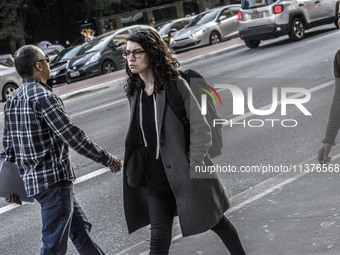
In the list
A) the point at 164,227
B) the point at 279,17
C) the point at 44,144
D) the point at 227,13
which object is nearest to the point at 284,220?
the point at 164,227

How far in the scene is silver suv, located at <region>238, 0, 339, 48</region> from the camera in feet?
61.0

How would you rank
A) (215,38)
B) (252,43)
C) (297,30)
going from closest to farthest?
1. (297,30)
2. (252,43)
3. (215,38)

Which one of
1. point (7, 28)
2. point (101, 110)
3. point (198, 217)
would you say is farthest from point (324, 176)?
point (7, 28)

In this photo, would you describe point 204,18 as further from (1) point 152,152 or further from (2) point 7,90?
(1) point 152,152

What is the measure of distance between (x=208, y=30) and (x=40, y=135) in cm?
2050

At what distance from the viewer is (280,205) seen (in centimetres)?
511

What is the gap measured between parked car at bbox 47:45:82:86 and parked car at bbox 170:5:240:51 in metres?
4.20

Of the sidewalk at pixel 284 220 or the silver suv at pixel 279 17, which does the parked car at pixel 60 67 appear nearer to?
the silver suv at pixel 279 17

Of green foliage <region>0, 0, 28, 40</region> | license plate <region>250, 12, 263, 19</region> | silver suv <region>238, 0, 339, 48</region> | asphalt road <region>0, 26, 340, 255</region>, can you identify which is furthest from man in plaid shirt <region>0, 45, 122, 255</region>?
green foliage <region>0, 0, 28, 40</region>

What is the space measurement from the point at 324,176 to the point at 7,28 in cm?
3329

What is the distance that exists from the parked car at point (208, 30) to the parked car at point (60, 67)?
13.8ft

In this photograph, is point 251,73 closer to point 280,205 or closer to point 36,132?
point 280,205

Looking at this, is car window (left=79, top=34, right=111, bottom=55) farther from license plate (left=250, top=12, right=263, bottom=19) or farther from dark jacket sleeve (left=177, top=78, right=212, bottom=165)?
dark jacket sleeve (left=177, top=78, right=212, bottom=165)

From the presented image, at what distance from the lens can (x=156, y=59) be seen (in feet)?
12.7
